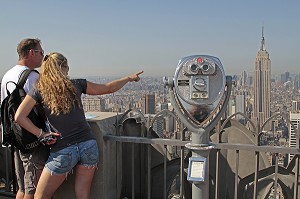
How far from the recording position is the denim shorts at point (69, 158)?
268 cm

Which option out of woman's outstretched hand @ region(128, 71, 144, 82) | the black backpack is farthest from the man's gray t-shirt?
woman's outstretched hand @ region(128, 71, 144, 82)

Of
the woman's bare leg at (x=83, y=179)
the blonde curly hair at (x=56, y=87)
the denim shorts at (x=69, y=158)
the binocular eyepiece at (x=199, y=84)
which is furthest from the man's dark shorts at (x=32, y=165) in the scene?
the binocular eyepiece at (x=199, y=84)

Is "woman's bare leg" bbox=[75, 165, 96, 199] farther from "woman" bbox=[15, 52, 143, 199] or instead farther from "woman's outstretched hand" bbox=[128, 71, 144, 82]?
"woman's outstretched hand" bbox=[128, 71, 144, 82]

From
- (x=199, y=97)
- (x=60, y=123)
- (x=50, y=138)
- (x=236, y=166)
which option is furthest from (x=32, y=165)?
(x=236, y=166)

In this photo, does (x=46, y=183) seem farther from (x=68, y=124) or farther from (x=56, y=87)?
(x=56, y=87)

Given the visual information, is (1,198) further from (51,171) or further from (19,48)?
(19,48)

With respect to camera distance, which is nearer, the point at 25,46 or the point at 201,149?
the point at 201,149

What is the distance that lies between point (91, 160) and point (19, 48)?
119 cm

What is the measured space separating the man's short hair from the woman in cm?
37

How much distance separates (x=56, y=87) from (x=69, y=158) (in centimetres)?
57

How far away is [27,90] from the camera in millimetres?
2822

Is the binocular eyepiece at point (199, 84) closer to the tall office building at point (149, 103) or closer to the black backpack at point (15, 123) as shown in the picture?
the black backpack at point (15, 123)

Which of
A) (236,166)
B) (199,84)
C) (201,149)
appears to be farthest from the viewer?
(236,166)

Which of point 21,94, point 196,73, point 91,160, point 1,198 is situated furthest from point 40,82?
point 1,198
